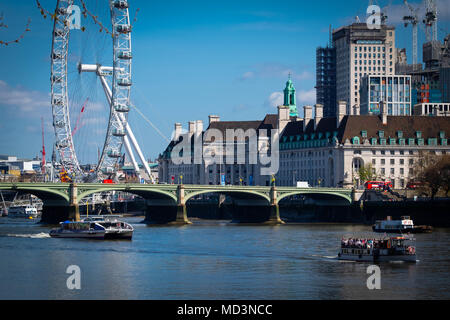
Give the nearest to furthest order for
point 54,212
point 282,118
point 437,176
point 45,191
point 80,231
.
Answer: point 80,231 < point 45,191 < point 54,212 < point 437,176 < point 282,118

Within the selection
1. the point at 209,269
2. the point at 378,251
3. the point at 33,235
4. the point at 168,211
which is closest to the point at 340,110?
the point at 168,211

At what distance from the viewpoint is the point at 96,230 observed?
90.4 meters

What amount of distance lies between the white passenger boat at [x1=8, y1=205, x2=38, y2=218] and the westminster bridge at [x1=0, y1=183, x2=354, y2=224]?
34171mm

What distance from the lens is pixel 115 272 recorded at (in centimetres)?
5938

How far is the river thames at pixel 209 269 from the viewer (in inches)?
2002

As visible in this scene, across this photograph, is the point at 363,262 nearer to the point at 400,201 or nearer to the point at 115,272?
the point at 115,272

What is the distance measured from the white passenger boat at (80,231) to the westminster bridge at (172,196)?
12898 millimetres

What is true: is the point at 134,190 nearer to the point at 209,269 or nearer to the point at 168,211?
the point at 168,211

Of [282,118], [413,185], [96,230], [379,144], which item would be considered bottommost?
[96,230]

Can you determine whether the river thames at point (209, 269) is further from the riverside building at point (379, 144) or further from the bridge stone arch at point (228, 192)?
the riverside building at point (379, 144)

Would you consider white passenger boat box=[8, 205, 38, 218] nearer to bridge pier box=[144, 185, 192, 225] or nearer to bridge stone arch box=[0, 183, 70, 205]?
bridge pier box=[144, 185, 192, 225]

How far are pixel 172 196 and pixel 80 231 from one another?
27.9m

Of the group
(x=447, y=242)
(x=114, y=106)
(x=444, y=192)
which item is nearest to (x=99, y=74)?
(x=114, y=106)

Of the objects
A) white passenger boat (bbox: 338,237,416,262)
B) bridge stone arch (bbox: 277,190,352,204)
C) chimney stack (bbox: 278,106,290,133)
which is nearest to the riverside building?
bridge stone arch (bbox: 277,190,352,204)
